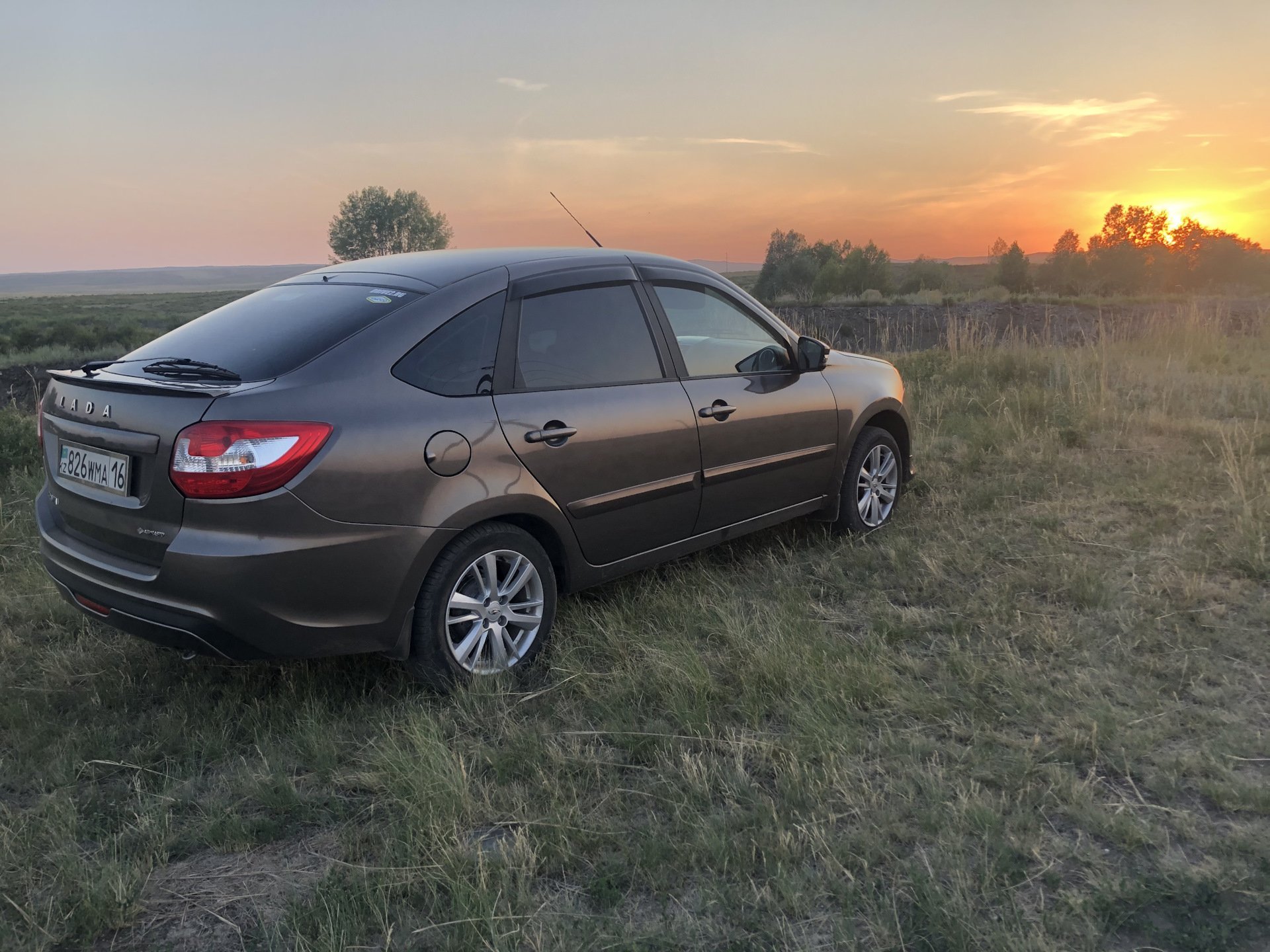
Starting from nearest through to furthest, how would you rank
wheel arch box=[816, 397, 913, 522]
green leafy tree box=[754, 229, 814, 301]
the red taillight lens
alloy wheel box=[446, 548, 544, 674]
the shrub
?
the red taillight lens < alloy wheel box=[446, 548, 544, 674] < wheel arch box=[816, 397, 913, 522] < the shrub < green leafy tree box=[754, 229, 814, 301]

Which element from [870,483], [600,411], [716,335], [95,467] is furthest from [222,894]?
[870,483]

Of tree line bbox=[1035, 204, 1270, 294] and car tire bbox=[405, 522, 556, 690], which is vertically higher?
tree line bbox=[1035, 204, 1270, 294]

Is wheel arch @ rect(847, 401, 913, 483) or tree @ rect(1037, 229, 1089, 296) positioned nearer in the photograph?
wheel arch @ rect(847, 401, 913, 483)

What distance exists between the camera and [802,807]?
110 inches

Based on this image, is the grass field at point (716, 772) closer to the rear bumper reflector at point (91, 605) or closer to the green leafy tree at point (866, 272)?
the rear bumper reflector at point (91, 605)

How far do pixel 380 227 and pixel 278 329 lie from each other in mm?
66559

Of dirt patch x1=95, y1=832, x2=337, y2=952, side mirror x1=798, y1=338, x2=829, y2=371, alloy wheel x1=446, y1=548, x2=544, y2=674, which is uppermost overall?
side mirror x1=798, y1=338, x2=829, y2=371

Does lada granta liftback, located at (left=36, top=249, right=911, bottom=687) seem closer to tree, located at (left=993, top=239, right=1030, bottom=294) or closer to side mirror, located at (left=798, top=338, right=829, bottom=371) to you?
side mirror, located at (left=798, top=338, right=829, bottom=371)

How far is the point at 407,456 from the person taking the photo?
10.7 ft

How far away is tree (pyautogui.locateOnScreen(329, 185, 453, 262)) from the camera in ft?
214

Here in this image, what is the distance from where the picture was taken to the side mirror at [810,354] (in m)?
5.04

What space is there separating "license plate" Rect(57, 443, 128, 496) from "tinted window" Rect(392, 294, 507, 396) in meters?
1.00

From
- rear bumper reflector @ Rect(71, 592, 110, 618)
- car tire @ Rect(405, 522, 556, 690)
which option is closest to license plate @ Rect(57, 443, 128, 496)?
rear bumper reflector @ Rect(71, 592, 110, 618)

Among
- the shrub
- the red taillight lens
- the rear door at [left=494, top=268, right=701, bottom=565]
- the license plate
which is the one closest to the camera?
the red taillight lens
